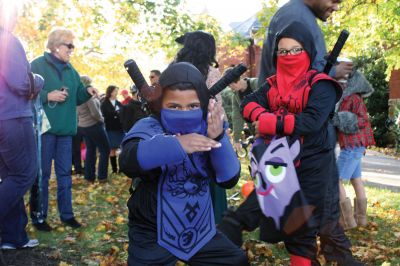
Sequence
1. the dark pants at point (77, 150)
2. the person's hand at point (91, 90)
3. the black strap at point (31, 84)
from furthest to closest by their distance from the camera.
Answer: the dark pants at point (77, 150), the person's hand at point (91, 90), the black strap at point (31, 84)

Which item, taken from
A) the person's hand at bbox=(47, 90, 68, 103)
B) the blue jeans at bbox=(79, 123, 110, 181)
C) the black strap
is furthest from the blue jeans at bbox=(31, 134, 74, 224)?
the blue jeans at bbox=(79, 123, 110, 181)

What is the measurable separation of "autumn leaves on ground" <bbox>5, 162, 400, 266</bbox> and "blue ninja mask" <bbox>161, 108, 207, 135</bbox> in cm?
221

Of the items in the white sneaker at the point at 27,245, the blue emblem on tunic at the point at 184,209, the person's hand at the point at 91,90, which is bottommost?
the white sneaker at the point at 27,245

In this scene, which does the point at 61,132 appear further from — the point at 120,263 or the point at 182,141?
the point at 182,141

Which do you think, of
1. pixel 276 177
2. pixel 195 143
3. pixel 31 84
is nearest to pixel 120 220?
pixel 31 84

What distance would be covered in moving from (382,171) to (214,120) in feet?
33.1

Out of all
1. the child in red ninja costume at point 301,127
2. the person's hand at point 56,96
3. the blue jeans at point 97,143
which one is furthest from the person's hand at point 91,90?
the blue jeans at point 97,143

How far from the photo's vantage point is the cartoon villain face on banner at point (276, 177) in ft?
9.50

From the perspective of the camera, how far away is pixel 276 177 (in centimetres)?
291

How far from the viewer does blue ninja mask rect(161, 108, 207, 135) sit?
2.37 m

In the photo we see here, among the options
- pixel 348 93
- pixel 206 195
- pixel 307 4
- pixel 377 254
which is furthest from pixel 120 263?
pixel 348 93

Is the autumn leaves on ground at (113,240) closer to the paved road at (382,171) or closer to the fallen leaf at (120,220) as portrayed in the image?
the fallen leaf at (120,220)

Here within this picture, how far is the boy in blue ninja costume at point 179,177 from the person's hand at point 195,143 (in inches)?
3.6

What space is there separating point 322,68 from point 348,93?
2.20 m
